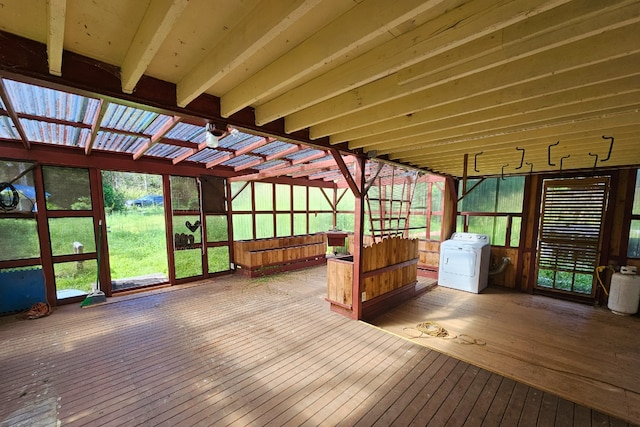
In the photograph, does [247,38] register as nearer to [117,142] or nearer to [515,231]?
[117,142]

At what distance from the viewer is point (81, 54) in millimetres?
1494

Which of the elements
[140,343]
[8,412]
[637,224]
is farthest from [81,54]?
[637,224]

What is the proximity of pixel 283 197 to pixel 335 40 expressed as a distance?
645 centimetres

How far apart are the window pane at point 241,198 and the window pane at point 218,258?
3.74ft

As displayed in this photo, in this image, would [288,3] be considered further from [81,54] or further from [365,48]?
[81,54]

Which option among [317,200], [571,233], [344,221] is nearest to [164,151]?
[317,200]

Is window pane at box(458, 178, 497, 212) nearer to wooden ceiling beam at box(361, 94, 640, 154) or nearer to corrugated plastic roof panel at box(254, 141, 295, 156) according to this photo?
wooden ceiling beam at box(361, 94, 640, 154)

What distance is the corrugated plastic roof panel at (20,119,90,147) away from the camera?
3.12 m

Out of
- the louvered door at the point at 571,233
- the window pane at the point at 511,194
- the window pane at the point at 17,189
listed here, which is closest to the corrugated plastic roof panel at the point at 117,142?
the window pane at the point at 17,189

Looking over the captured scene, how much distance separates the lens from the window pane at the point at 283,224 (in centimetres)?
750

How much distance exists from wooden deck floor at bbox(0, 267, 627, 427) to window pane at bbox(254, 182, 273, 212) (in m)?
3.66

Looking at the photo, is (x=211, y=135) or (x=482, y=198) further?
(x=482, y=198)

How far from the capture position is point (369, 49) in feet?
4.88

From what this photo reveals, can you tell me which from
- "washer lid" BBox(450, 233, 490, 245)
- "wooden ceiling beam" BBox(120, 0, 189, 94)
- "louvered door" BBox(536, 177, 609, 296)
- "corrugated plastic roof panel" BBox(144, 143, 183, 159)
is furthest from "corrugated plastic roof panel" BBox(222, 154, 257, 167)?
"louvered door" BBox(536, 177, 609, 296)
